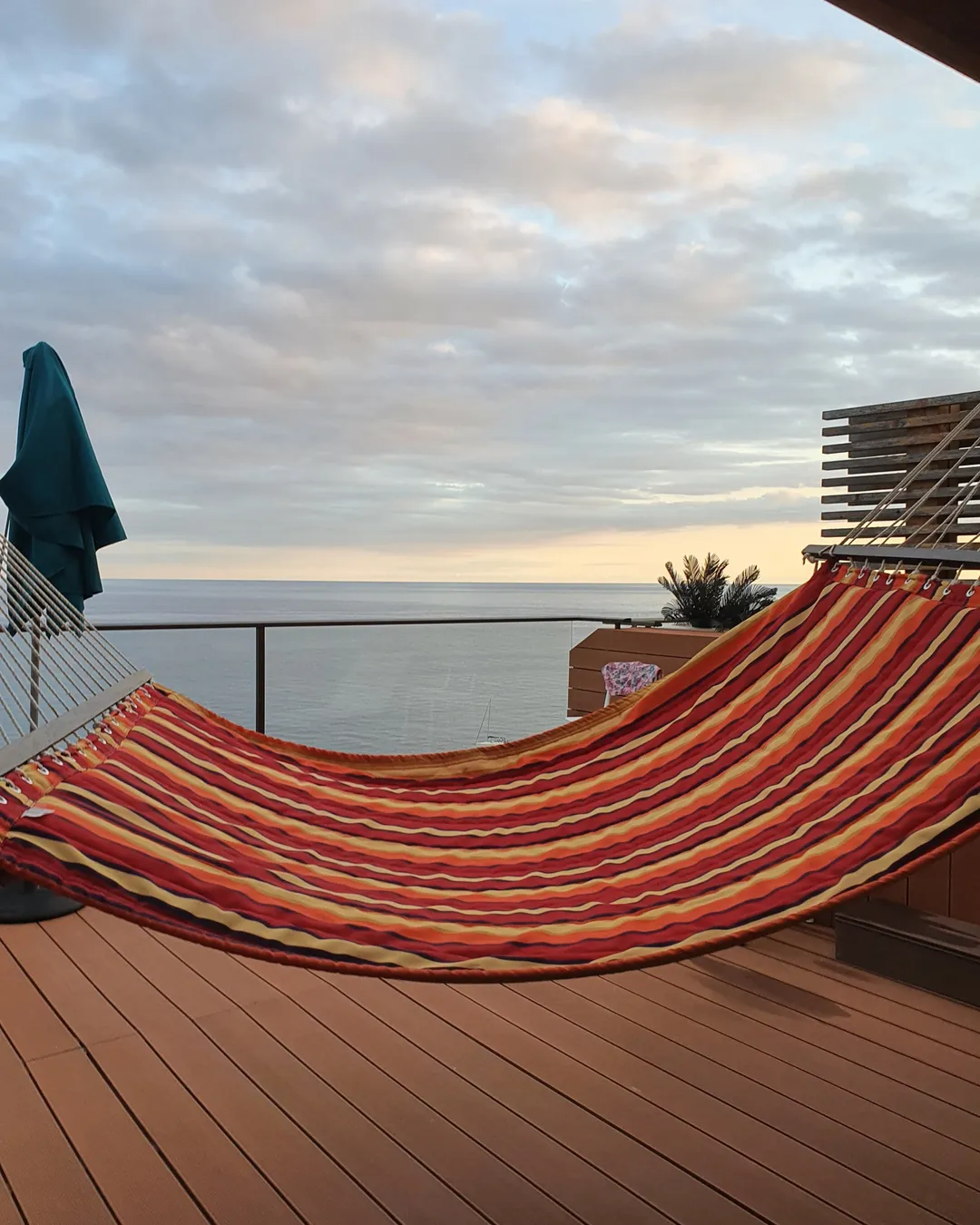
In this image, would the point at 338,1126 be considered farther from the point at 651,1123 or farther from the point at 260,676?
the point at 260,676

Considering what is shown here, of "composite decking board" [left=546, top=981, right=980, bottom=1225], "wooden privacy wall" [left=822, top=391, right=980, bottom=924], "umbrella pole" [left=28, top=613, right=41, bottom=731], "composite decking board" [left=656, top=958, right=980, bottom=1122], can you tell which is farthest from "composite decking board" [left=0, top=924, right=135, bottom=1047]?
"wooden privacy wall" [left=822, top=391, right=980, bottom=924]

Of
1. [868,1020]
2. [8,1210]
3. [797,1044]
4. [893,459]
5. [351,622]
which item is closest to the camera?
[8,1210]

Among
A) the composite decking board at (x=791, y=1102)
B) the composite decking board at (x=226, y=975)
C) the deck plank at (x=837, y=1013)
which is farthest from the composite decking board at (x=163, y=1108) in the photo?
the deck plank at (x=837, y=1013)

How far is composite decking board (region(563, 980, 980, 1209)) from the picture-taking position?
5.62 ft

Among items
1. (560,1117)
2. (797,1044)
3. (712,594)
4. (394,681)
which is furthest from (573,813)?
(712,594)

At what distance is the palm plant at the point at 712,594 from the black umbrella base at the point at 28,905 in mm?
3780

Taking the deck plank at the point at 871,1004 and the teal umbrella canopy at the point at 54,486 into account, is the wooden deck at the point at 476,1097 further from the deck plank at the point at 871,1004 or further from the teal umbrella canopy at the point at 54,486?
the teal umbrella canopy at the point at 54,486

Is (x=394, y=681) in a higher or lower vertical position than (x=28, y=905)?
higher

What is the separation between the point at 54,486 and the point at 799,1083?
2.67 metres

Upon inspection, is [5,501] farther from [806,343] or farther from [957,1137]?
[806,343]

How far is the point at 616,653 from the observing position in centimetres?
421

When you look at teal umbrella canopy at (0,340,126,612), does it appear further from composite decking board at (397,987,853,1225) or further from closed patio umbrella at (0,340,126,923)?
composite decking board at (397,987,853,1225)

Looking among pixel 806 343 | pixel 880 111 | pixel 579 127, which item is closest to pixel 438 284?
pixel 579 127

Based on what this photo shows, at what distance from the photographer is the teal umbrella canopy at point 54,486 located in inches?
119
